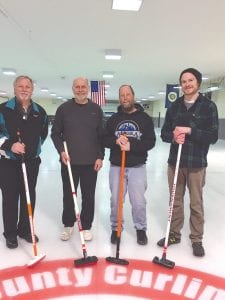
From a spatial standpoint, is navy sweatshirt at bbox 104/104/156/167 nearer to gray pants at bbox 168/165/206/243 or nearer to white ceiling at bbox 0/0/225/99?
gray pants at bbox 168/165/206/243

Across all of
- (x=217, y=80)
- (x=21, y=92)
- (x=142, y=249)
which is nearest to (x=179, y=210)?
(x=142, y=249)

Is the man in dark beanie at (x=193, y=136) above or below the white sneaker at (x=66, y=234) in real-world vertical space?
above

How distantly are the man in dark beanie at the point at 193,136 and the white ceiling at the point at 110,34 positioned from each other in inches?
115

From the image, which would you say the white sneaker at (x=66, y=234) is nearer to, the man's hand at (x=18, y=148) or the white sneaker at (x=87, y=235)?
the white sneaker at (x=87, y=235)

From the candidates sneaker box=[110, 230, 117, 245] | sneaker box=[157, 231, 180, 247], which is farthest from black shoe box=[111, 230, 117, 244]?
sneaker box=[157, 231, 180, 247]

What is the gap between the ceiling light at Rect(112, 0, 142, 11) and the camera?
4.91m

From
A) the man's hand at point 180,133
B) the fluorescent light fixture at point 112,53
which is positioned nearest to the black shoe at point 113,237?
the man's hand at point 180,133

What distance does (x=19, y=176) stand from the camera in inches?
113

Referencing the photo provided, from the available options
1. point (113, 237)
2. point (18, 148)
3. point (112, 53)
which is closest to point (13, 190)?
point (18, 148)

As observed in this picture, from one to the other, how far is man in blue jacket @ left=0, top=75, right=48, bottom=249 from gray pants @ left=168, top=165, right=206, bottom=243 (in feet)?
4.24

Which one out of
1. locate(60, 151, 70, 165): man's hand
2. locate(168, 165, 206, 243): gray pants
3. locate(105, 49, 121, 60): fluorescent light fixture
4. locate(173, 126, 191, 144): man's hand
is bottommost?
locate(168, 165, 206, 243): gray pants

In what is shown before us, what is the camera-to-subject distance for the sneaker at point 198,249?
9.13 ft

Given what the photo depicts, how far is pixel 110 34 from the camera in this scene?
6934 mm

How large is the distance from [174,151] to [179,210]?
558mm
